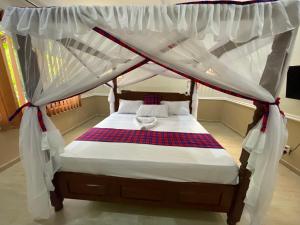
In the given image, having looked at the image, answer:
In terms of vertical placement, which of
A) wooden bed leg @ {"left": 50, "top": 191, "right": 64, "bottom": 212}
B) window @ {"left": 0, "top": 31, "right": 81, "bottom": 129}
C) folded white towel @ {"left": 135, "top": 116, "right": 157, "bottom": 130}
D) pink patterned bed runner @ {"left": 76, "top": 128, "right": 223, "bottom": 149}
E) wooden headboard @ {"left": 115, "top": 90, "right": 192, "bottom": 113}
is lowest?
wooden bed leg @ {"left": 50, "top": 191, "right": 64, "bottom": 212}

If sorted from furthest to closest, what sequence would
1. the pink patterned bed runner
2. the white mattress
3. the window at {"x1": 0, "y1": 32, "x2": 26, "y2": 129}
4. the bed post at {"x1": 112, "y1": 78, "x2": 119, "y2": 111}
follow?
the bed post at {"x1": 112, "y1": 78, "x2": 119, "y2": 111}
the window at {"x1": 0, "y1": 32, "x2": 26, "y2": 129}
the pink patterned bed runner
the white mattress

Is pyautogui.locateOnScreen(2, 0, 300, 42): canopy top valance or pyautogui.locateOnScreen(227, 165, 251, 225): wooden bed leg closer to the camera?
pyautogui.locateOnScreen(2, 0, 300, 42): canopy top valance

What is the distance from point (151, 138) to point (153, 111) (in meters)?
1.13

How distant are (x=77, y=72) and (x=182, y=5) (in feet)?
3.12

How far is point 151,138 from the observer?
203 cm

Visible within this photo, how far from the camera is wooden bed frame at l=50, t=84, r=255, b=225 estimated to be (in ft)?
4.84

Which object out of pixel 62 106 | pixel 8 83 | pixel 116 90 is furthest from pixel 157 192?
pixel 62 106

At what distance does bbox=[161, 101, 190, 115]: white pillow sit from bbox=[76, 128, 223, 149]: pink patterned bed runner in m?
1.11

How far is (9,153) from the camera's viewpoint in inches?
95.3

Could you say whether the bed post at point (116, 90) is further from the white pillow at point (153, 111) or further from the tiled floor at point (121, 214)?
the tiled floor at point (121, 214)

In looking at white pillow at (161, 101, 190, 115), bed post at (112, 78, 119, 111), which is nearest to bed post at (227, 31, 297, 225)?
white pillow at (161, 101, 190, 115)

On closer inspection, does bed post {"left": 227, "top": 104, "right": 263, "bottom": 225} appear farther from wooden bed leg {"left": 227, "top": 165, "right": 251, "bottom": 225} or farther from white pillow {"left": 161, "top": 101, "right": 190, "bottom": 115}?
white pillow {"left": 161, "top": 101, "right": 190, "bottom": 115}

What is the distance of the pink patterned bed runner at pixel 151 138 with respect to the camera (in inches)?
75.1

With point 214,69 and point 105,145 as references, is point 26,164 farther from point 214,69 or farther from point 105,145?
point 214,69
